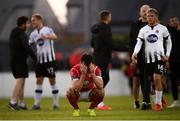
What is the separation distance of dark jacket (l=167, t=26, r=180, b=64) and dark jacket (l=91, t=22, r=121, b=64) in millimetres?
1395

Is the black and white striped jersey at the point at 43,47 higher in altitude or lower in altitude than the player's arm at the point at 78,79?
higher

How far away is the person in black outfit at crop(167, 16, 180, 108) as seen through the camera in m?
20.3

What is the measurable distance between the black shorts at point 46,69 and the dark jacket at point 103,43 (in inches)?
39.3

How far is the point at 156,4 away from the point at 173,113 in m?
26.7

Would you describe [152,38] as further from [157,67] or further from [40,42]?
[40,42]

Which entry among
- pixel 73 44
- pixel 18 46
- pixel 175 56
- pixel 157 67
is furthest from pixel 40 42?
pixel 73 44

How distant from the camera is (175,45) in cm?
2050

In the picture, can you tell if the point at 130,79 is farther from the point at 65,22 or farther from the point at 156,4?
the point at 65,22

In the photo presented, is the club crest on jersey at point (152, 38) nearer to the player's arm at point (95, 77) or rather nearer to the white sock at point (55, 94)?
the player's arm at point (95, 77)

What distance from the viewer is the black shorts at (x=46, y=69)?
20125 mm

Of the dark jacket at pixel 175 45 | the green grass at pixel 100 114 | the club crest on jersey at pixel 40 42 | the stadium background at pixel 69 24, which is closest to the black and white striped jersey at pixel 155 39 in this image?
the green grass at pixel 100 114

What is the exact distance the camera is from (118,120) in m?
16.0

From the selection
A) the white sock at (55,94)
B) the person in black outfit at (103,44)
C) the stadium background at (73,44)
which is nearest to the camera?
the stadium background at (73,44)

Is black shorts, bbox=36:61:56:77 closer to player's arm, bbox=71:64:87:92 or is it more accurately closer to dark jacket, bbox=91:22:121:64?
dark jacket, bbox=91:22:121:64
